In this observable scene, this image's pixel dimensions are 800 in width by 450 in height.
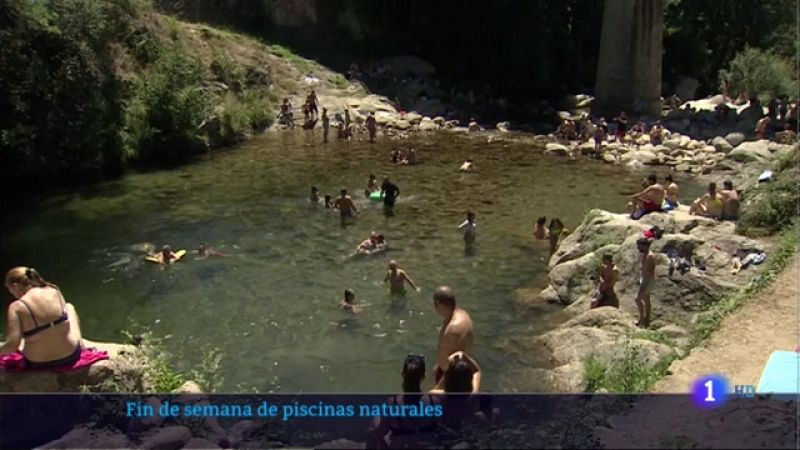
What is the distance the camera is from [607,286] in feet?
44.9

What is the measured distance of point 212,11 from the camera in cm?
4116

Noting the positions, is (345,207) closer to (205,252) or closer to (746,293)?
(205,252)

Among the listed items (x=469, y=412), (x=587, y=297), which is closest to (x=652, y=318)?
(x=587, y=297)

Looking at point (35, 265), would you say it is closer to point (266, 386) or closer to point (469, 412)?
point (266, 386)

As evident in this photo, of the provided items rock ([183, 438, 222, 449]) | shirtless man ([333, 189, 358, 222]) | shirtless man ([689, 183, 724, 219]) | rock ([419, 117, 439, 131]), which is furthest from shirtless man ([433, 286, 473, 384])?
rock ([419, 117, 439, 131])

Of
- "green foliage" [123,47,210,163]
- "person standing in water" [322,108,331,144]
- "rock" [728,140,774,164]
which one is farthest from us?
"person standing in water" [322,108,331,144]

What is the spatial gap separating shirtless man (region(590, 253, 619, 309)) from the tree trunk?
23640 millimetres

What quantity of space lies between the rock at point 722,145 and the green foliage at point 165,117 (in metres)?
19.9

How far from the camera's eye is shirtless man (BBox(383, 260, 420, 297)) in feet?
50.2

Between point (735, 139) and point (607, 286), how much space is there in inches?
737

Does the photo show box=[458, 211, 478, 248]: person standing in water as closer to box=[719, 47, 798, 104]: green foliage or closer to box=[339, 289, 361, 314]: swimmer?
box=[339, 289, 361, 314]: swimmer

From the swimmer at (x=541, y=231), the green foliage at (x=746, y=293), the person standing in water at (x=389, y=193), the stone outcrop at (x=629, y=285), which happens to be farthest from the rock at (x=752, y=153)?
the green foliage at (x=746, y=293)

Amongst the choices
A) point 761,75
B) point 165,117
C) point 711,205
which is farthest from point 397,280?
point 761,75

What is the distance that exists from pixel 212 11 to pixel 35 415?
36.6 metres
